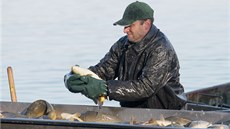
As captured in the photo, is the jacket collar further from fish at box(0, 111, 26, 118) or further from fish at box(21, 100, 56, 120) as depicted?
fish at box(0, 111, 26, 118)

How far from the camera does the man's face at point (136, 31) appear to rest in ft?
31.1

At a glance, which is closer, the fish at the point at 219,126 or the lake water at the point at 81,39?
the fish at the point at 219,126

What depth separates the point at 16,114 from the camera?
9.20 m

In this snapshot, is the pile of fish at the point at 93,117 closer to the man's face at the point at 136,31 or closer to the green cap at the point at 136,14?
the man's face at the point at 136,31

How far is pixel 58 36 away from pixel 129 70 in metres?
13.7

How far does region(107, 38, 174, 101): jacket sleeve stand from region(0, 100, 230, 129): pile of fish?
229 millimetres

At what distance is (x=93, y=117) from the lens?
8891 millimetres

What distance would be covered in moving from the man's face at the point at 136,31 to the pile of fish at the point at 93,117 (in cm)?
82

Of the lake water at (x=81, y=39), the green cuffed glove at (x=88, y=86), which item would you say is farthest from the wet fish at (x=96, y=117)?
the lake water at (x=81, y=39)

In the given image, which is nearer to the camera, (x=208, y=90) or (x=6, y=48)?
(x=208, y=90)

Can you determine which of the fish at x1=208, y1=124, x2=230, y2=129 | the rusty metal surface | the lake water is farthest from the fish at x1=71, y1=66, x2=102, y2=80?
the lake water

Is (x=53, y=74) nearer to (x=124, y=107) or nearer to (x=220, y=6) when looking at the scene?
(x=124, y=107)

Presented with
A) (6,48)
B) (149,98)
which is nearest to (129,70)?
(149,98)

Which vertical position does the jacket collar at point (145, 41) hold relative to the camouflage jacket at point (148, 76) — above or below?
above
